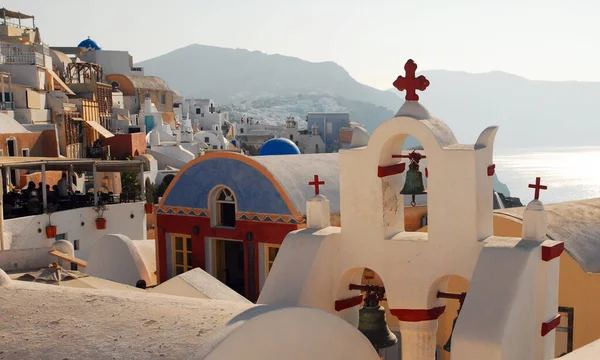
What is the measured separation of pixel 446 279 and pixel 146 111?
187 ft

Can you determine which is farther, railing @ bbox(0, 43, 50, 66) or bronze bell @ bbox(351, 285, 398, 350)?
railing @ bbox(0, 43, 50, 66)

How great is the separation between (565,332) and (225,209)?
24.3ft

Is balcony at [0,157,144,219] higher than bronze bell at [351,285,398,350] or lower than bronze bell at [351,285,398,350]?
higher

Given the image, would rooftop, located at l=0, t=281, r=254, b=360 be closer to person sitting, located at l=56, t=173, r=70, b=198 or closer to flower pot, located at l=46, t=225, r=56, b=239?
flower pot, located at l=46, t=225, r=56, b=239

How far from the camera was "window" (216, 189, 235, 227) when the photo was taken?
16172 mm

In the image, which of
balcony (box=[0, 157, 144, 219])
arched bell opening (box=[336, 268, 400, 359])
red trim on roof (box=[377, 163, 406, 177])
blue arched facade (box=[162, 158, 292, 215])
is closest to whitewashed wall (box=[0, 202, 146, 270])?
balcony (box=[0, 157, 144, 219])

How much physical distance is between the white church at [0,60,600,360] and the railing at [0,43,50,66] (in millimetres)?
40610

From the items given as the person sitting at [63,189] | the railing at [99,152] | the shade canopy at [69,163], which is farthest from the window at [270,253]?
the railing at [99,152]

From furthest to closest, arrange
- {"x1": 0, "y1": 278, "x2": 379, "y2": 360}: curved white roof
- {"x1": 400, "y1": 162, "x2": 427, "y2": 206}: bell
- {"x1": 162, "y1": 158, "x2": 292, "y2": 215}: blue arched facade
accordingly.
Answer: {"x1": 162, "y1": 158, "x2": 292, "y2": 215}: blue arched facade → {"x1": 400, "y1": 162, "x2": 427, "y2": 206}: bell → {"x1": 0, "y1": 278, "x2": 379, "y2": 360}: curved white roof

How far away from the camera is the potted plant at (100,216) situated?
26947mm

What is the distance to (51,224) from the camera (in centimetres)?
2519

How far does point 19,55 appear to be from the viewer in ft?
155

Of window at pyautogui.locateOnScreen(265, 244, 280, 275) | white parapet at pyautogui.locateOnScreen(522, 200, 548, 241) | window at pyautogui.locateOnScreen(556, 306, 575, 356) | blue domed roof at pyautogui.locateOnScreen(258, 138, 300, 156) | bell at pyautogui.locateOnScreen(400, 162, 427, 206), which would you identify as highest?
blue domed roof at pyautogui.locateOnScreen(258, 138, 300, 156)

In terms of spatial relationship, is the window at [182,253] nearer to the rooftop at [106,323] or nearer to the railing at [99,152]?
the rooftop at [106,323]
